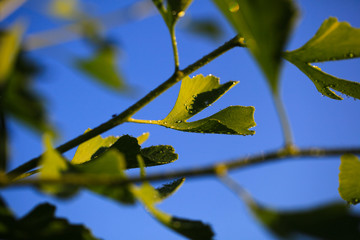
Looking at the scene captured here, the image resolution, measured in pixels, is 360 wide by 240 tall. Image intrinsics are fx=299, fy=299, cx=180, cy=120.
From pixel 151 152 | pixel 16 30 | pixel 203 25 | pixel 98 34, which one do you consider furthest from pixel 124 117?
pixel 203 25

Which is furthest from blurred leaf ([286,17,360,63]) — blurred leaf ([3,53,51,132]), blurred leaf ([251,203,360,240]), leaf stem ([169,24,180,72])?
blurred leaf ([3,53,51,132])

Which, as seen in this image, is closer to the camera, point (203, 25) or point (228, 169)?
point (228, 169)

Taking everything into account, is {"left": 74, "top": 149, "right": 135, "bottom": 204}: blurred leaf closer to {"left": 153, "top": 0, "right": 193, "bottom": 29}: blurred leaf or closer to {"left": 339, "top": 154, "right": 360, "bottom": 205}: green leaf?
{"left": 153, "top": 0, "right": 193, "bottom": 29}: blurred leaf

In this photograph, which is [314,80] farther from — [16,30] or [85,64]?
[16,30]

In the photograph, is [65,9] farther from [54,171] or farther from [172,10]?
[54,171]

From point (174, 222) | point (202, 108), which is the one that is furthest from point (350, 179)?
Answer: point (174, 222)

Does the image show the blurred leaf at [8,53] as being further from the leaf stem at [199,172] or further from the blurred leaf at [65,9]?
the blurred leaf at [65,9]

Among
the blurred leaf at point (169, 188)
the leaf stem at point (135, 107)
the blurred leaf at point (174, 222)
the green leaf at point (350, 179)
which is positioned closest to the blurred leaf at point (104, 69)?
the leaf stem at point (135, 107)
